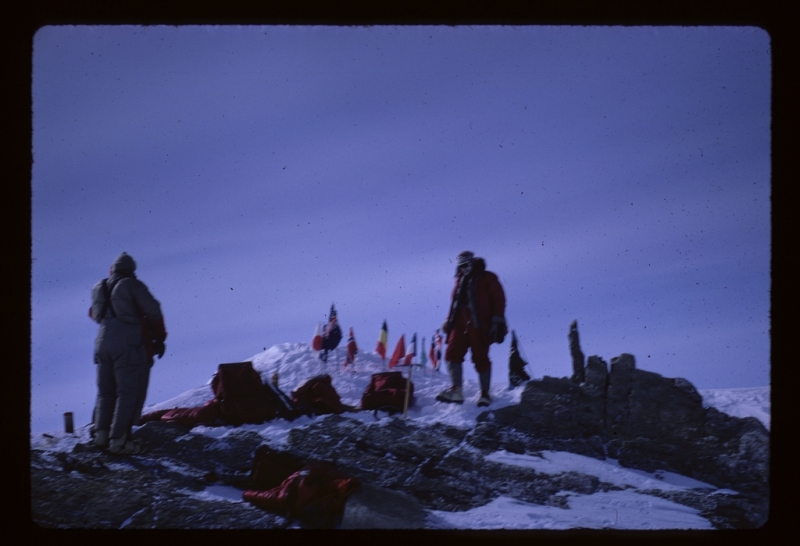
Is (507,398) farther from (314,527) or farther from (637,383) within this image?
(314,527)

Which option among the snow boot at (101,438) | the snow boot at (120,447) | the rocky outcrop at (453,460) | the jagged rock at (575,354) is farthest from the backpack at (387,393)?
the snow boot at (101,438)

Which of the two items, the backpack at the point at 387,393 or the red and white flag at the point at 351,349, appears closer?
the backpack at the point at 387,393

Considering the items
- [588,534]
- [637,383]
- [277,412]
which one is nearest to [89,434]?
[277,412]

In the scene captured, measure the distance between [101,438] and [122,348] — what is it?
3.13 ft

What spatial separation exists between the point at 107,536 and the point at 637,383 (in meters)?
5.85

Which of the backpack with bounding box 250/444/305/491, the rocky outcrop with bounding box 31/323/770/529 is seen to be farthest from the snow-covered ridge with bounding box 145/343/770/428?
the backpack with bounding box 250/444/305/491

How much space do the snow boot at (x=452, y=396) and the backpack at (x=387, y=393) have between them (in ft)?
1.16

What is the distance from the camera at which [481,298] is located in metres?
9.17

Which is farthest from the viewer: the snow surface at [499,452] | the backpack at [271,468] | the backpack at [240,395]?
the backpack at [240,395]

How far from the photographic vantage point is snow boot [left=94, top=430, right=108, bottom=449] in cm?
834

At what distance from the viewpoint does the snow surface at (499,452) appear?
7.29 meters

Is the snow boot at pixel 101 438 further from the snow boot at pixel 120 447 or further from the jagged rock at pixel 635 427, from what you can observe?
the jagged rock at pixel 635 427

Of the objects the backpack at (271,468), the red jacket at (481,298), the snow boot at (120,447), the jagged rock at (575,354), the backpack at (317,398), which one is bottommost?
the backpack at (271,468)

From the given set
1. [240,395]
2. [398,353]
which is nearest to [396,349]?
[398,353]
